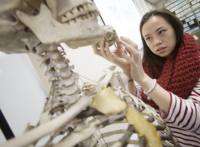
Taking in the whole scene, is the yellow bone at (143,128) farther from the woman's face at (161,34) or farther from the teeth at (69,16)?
the woman's face at (161,34)

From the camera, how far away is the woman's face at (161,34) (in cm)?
70

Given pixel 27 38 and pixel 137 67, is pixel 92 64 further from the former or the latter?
pixel 27 38

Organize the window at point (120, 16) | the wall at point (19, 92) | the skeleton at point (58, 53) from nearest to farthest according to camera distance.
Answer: the skeleton at point (58, 53) → the wall at point (19, 92) → the window at point (120, 16)

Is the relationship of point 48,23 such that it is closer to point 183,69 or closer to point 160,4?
point 183,69

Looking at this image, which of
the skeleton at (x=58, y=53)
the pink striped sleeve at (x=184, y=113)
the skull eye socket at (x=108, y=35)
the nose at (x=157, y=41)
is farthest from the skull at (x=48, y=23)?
the nose at (x=157, y=41)

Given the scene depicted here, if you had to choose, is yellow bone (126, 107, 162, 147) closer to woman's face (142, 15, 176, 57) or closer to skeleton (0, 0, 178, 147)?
skeleton (0, 0, 178, 147)

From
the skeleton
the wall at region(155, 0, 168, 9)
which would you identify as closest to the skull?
A: the skeleton

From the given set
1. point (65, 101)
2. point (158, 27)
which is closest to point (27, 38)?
point (65, 101)

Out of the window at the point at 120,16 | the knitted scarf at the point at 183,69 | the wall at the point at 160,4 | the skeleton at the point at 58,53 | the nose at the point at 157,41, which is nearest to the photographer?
the skeleton at the point at 58,53

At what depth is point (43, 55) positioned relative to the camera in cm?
35

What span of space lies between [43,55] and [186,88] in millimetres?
621

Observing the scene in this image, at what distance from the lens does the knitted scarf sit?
604 mm

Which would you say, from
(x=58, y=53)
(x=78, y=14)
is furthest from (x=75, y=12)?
(x=58, y=53)

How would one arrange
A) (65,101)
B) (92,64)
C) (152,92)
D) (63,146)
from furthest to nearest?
1. (92,64)
2. (152,92)
3. (65,101)
4. (63,146)
